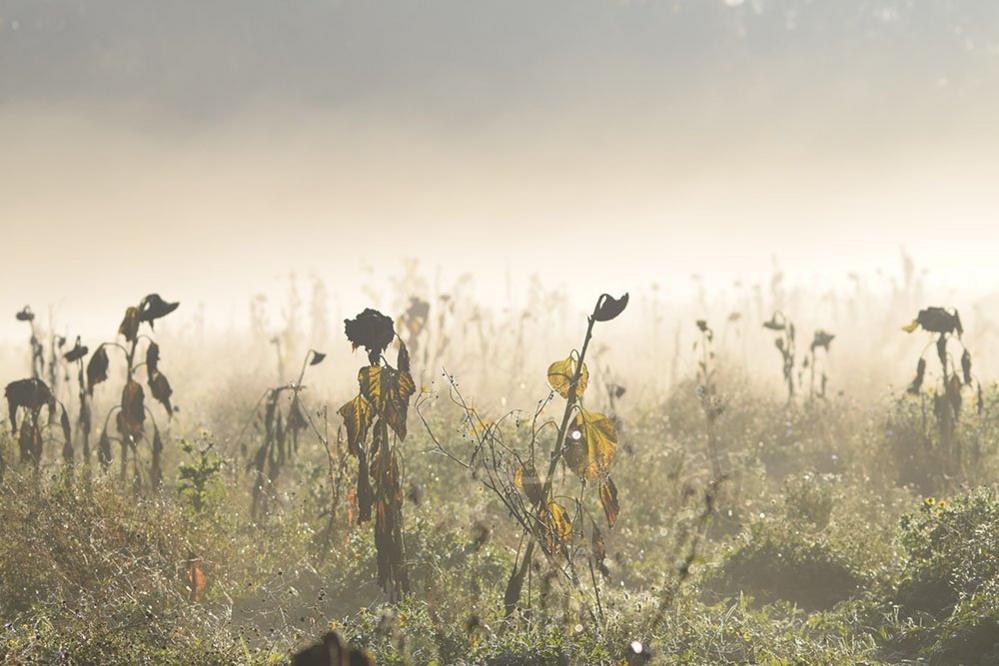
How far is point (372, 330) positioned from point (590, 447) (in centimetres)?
125

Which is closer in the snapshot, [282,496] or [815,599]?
[815,599]

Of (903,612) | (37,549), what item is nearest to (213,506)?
(37,549)

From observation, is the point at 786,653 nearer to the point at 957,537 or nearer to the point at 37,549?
the point at 957,537

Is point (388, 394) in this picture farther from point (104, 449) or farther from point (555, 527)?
point (104, 449)

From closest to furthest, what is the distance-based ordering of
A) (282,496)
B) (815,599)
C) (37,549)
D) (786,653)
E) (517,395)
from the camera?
(786,653)
(37,549)
(815,599)
(282,496)
(517,395)

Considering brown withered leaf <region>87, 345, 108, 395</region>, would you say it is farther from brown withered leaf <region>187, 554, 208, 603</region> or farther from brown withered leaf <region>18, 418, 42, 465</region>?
brown withered leaf <region>187, 554, 208, 603</region>

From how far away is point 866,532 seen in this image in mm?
5902

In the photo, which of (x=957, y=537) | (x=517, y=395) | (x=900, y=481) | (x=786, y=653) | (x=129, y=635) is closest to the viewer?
(x=129, y=635)

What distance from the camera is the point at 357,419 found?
398 cm

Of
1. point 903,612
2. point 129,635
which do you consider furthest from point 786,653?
point 129,635

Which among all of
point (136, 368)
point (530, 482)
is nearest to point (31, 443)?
point (136, 368)

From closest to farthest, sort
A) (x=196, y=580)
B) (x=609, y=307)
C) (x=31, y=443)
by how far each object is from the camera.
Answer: (x=609, y=307) < (x=196, y=580) < (x=31, y=443)

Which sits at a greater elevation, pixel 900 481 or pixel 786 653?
pixel 786 653

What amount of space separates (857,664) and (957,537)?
1619mm
